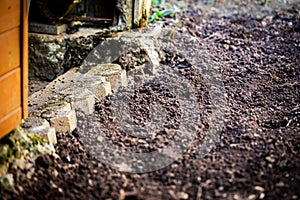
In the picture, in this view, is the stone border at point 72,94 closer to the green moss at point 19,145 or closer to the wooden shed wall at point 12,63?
the green moss at point 19,145

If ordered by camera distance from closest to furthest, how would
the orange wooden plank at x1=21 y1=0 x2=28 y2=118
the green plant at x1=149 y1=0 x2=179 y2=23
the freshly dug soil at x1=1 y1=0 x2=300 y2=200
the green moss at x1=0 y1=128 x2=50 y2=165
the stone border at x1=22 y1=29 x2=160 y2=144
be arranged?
the freshly dug soil at x1=1 y1=0 x2=300 y2=200, the green moss at x1=0 y1=128 x2=50 y2=165, the orange wooden plank at x1=21 y1=0 x2=28 y2=118, the stone border at x1=22 y1=29 x2=160 y2=144, the green plant at x1=149 y1=0 x2=179 y2=23

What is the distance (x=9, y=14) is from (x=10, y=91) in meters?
0.36

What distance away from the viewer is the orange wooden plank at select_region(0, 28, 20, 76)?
2.45m

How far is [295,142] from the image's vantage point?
9.00 ft

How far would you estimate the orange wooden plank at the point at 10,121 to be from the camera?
8.25ft

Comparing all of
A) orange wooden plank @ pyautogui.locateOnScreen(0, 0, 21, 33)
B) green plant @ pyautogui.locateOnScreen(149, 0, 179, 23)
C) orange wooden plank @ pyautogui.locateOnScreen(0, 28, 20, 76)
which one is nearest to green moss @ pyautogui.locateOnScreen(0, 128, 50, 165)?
orange wooden plank @ pyautogui.locateOnScreen(0, 28, 20, 76)

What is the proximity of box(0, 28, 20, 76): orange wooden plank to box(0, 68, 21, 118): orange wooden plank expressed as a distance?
34mm

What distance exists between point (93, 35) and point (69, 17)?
28cm

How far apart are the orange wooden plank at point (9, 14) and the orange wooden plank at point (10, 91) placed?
223 mm

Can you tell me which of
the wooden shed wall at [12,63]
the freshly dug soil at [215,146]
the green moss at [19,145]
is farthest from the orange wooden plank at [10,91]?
the freshly dug soil at [215,146]

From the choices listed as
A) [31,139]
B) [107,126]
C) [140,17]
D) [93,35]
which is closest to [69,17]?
[93,35]

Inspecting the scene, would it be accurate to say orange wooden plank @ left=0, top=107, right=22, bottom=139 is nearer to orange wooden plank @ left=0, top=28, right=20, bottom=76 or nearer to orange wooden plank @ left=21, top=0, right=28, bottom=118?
orange wooden plank @ left=21, top=0, right=28, bottom=118

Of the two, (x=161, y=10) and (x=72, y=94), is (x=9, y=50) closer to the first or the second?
(x=72, y=94)

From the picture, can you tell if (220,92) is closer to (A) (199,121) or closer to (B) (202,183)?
(A) (199,121)
